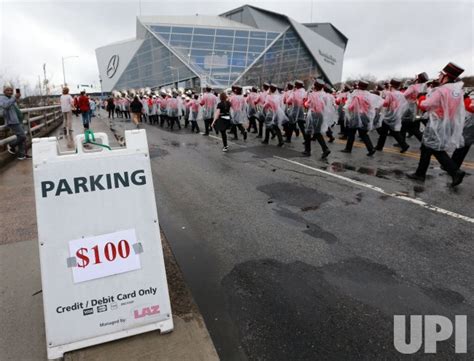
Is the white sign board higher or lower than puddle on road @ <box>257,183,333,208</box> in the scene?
higher

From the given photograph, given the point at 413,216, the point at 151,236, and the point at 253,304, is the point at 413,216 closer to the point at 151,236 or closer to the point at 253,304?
the point at 253,304

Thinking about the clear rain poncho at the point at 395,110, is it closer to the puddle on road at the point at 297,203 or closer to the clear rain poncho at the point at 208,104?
the puddle on road at the point at 297,203

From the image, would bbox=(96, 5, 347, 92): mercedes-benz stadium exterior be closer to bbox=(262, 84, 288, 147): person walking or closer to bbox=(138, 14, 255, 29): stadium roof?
bbox=(138, 14, 255, 29): stadium roof

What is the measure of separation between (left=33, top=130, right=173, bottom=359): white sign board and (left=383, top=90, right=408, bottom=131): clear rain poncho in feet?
31.4

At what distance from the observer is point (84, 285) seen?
2273 mm

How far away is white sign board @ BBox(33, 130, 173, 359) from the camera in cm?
220

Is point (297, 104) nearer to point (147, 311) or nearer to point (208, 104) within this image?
point (208, 104)

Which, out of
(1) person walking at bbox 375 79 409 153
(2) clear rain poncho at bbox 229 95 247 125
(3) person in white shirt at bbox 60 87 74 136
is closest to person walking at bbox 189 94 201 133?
(2) clear rain poncho at bbox 229 95 247 125

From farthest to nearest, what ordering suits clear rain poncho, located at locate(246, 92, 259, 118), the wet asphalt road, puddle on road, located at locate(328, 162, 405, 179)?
clear rain poncho, located at locate(246, 92, 259, 118) → puddle on road, located at locate(328, 162, 405, 179) → the wet asphalt road

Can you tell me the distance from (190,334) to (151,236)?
73cm

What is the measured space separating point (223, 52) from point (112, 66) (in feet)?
129

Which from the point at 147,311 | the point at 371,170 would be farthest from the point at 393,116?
the point at 147,311

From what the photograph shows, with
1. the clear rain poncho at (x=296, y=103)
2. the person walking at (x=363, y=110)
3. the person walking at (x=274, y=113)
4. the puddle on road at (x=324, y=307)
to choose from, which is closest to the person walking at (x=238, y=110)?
the person walking at (x=274, y=113)

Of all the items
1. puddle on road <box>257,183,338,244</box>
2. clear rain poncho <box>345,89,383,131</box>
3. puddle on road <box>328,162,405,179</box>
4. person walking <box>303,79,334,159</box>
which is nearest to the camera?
puddle on road <box>257,183,338,244</box>
